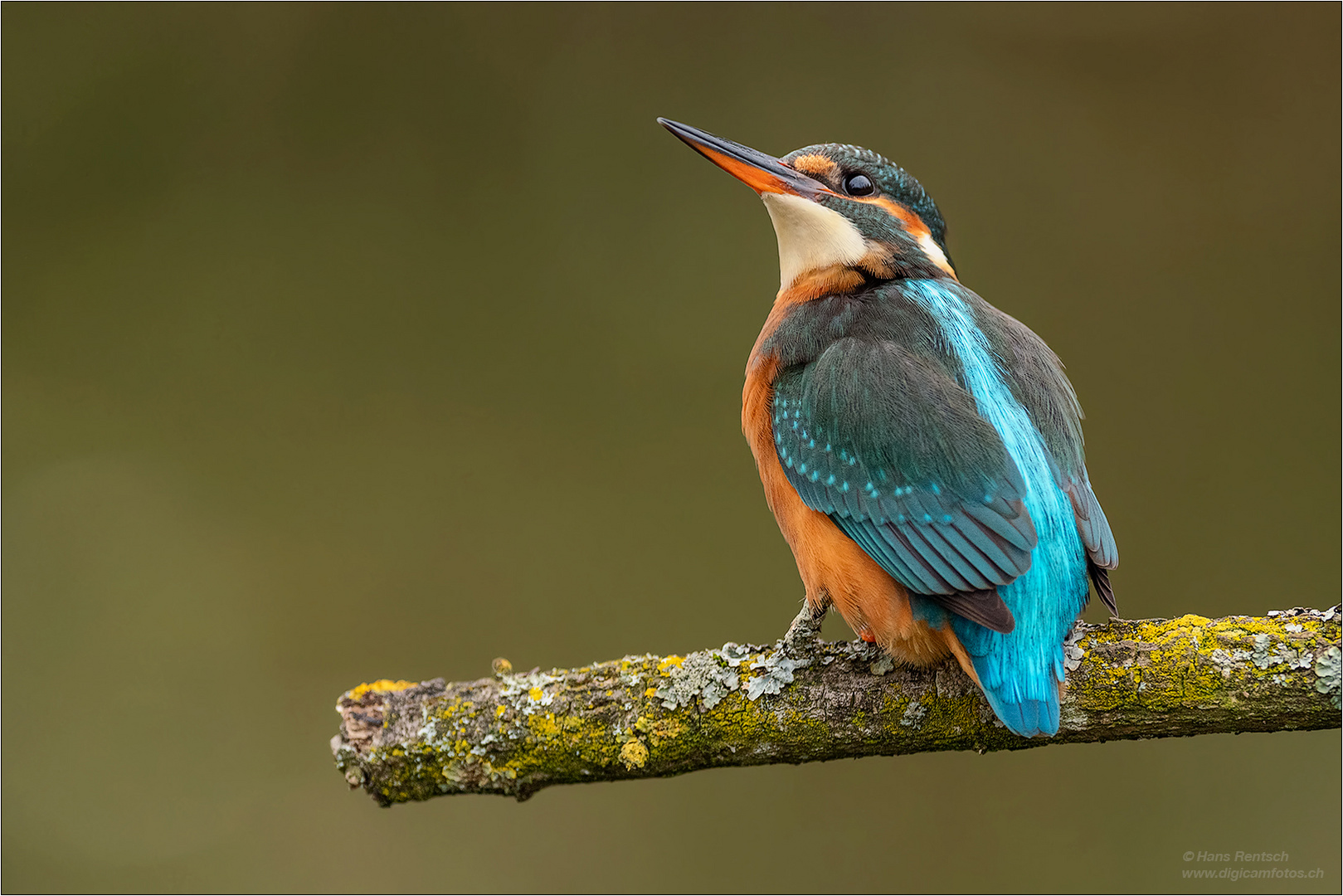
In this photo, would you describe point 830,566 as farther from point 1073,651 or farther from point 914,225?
point 914,225

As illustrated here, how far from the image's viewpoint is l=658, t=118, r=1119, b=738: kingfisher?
1.51 metres

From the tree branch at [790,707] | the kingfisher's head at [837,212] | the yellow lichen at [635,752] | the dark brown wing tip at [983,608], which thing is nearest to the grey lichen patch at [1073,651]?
the tree branch at [790,707]

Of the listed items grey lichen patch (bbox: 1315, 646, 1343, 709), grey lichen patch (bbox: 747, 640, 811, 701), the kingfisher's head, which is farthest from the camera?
the kingfisher's head

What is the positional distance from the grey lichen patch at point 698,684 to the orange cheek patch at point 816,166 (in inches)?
38.8

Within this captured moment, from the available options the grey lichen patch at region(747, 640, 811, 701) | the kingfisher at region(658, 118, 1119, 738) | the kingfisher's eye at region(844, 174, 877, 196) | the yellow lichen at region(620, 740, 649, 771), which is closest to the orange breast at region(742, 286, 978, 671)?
the kingfisher at region(658, 118, 1119, 738)

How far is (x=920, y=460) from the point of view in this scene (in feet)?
5.38

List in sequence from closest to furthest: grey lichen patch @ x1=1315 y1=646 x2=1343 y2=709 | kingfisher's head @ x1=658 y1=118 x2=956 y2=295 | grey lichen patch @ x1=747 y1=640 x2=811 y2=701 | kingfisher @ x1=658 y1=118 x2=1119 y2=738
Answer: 1. grey lichen patch @ x1=1315 y1=646 x2=1343 y2=709
2. kingfisher @ x1=658 y1=118 x2=1119 y2=738
3. grey lichen patch @ x1=747 y1=640 x2=811 y2=701
4. kingfisher's head @ x1=658 y1=118 x2=956 y2=295

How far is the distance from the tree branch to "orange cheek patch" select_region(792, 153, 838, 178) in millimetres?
914

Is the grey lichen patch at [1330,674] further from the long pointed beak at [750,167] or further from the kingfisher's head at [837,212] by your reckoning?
the long pointed beak at [750,167]

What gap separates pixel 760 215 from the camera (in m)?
3.87

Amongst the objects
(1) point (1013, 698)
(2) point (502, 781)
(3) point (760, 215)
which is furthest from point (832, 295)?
(3) point (760, 215)

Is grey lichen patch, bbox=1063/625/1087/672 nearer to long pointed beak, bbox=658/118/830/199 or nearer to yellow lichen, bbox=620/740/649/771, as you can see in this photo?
yellow lichen, bbox=620/740/649/771

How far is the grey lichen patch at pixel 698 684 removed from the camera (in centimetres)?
165

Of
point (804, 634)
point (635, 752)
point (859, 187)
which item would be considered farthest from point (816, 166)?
point (635, 752)
